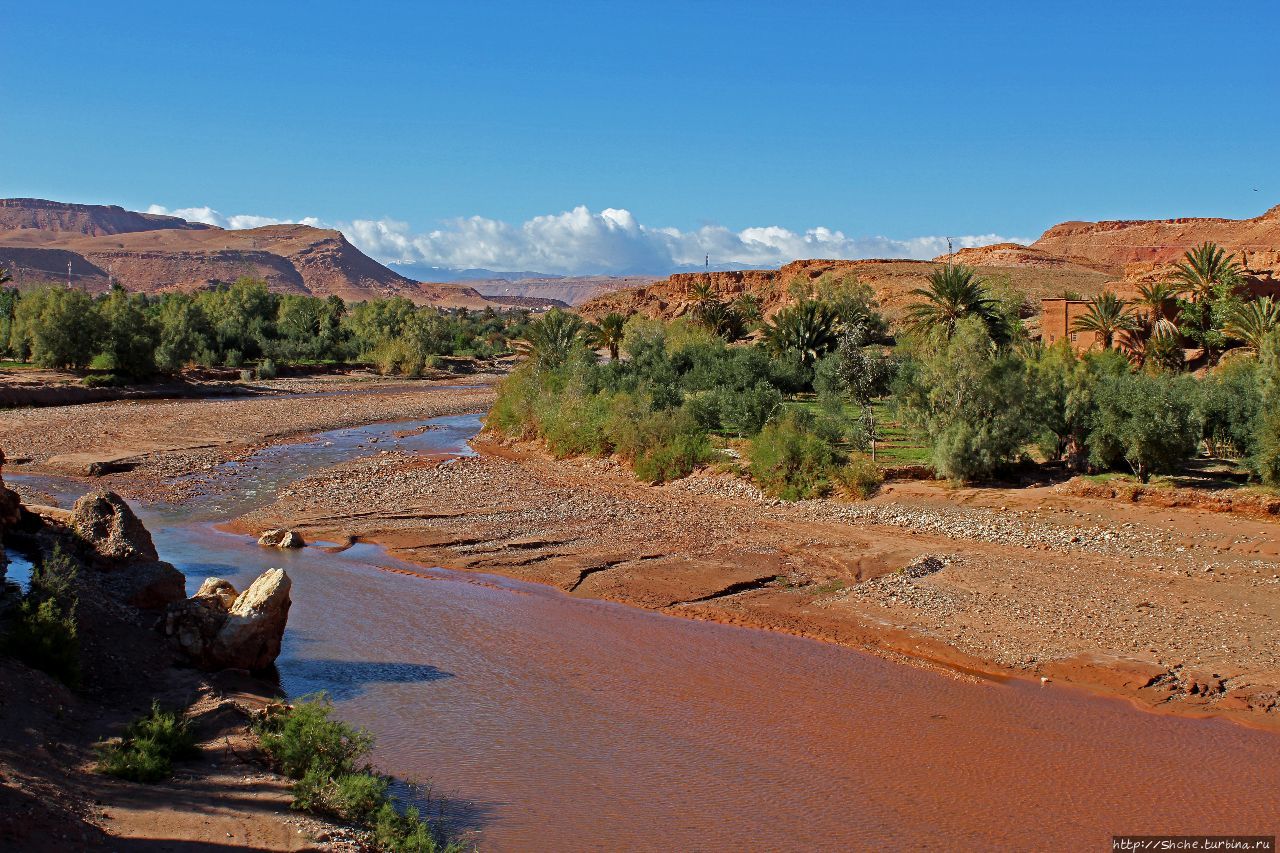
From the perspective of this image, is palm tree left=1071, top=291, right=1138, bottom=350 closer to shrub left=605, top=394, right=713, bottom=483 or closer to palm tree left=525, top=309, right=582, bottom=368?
shrub left=605, top=394, right=713, bottom=483

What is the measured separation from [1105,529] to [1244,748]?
23.4 ft

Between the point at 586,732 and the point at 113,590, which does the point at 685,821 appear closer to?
the point at 586,732

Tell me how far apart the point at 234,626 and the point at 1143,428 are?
15.1m

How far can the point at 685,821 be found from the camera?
823 cm

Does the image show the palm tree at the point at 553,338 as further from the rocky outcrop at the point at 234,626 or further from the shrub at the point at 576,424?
the rocky outcrop at the point at 234,626

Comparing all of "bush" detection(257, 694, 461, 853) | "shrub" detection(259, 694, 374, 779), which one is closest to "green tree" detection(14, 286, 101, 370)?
"bush" detection(257, 694, 461, 853)

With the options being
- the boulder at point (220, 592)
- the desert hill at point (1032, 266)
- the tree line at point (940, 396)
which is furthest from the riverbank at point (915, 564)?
the desert hill at point (1032, 266)

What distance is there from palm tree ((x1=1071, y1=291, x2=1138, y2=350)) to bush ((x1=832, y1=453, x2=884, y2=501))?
1627 centimetres

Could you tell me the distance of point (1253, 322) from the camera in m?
27.9

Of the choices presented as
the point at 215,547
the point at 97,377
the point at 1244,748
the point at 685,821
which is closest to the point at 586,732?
the point at 685,821


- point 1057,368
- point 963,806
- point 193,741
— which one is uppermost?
point 1057,368

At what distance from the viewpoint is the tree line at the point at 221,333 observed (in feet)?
145

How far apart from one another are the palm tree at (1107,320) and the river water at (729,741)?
24742mm

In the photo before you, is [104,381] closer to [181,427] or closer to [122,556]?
[181,427]
